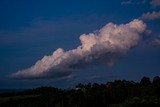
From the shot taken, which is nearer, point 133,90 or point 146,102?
point 146,102

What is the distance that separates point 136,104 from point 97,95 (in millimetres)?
52058

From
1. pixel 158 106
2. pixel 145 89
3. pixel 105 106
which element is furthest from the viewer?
pixel 145 89

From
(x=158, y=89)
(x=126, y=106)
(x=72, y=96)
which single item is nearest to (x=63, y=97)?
(x=72, y=96)

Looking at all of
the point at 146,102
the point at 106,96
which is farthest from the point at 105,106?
the point at 146,102

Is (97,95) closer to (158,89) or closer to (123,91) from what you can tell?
(123,91)

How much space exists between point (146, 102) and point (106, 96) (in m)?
48.8

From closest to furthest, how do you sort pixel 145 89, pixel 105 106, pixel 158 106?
pixel 158 106, pixel 105 106, pixel 145 89

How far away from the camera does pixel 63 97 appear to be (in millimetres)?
197500

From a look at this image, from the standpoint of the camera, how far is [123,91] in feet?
653

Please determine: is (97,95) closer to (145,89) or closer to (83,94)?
(83,94)

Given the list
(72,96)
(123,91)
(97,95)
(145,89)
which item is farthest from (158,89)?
(72,96)

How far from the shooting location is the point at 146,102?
144 m

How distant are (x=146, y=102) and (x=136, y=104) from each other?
19.2 ft

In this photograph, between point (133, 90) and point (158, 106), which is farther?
point (133, 90)
